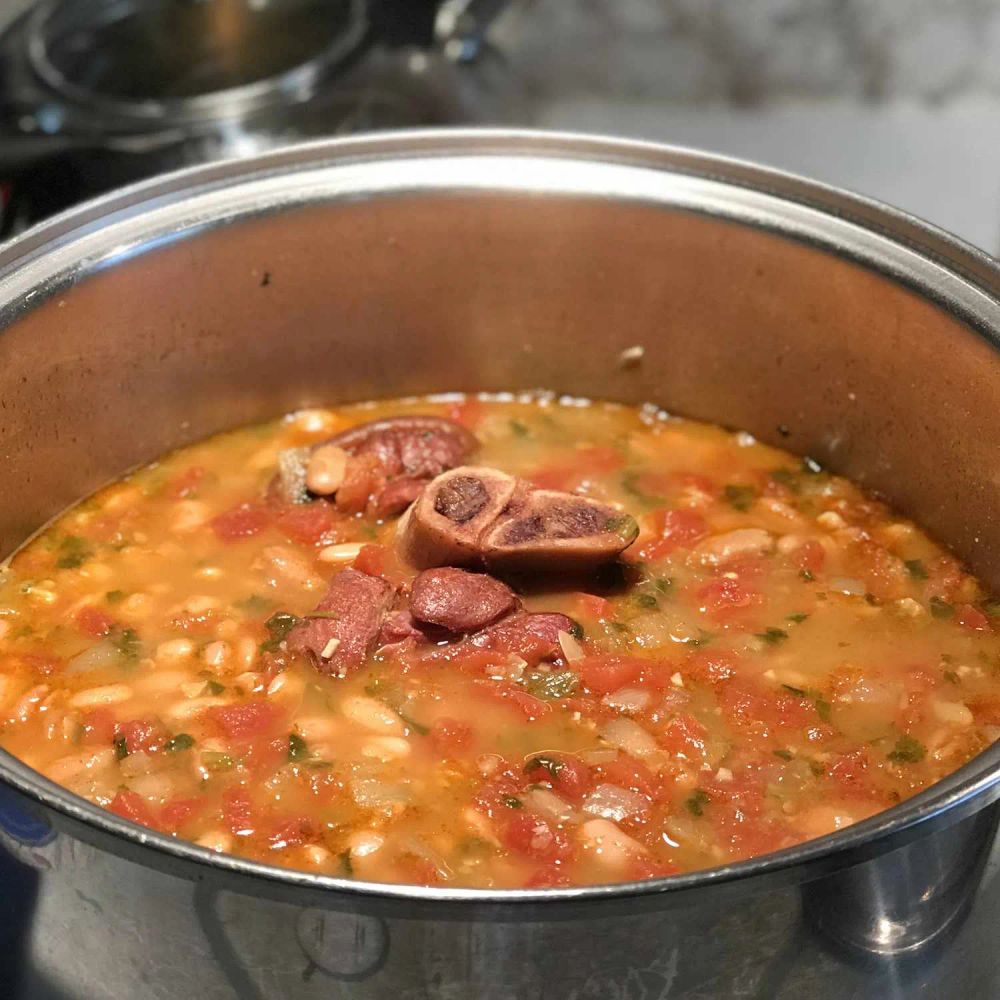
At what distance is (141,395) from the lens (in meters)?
3.47

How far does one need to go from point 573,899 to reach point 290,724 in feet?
3.60

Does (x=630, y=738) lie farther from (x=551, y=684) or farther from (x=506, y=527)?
(x=506, y=527)

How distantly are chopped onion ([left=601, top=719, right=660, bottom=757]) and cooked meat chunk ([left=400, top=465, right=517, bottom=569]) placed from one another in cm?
50

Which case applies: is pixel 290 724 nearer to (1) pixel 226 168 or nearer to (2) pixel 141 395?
(2) pixel 141 395

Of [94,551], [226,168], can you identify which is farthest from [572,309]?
[94,551]

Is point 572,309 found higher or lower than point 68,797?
higher

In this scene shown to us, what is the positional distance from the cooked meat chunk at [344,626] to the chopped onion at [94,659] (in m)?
0.38

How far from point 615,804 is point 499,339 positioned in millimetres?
1596

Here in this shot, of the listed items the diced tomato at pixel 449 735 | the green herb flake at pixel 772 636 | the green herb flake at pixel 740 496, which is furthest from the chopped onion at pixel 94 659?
the green herb flake at pixel 740 496

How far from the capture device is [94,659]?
2.93m

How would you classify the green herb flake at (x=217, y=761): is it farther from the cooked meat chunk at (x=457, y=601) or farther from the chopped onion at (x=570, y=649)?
the chopped onion at (x=570, y=649)

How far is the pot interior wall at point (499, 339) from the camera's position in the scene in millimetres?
3184

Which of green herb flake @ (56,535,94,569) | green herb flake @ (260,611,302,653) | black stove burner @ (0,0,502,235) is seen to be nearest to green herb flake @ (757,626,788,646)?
green herb flake @ (260,611,302,653)

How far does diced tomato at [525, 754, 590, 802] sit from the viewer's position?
2557 millimetres
